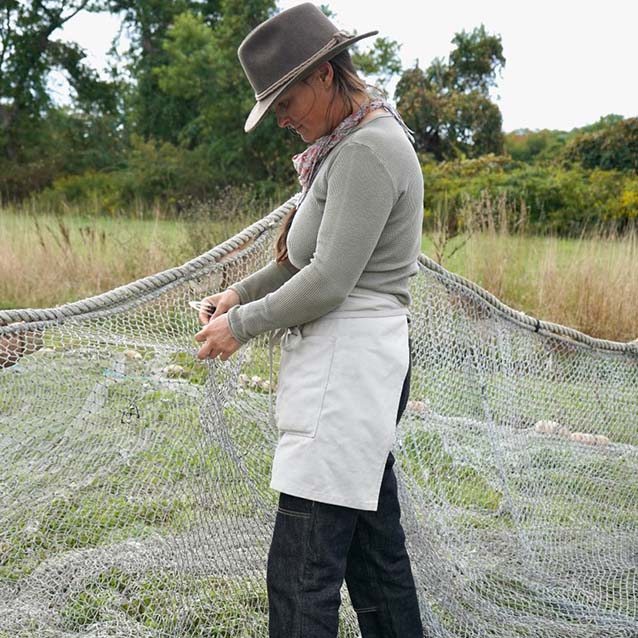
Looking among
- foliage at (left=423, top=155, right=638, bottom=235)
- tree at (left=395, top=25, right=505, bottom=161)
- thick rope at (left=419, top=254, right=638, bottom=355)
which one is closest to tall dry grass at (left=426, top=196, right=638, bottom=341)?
foliage at (left=423, top=155, right=638, bottom=235)

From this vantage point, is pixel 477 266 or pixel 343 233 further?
pixel 477 266

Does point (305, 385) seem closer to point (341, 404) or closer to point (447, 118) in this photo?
point (341, 404)

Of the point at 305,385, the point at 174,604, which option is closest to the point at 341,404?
the point at 305,385

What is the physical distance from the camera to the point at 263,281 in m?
1.70

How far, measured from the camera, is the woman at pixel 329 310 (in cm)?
137

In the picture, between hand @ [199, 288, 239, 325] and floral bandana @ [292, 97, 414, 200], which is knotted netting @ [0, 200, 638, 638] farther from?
floral bandana @ [292, 97, 414, 200]

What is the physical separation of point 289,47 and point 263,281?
0.48 meters

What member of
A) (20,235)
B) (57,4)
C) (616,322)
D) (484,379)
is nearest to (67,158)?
(57,4)

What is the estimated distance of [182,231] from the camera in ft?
24.0

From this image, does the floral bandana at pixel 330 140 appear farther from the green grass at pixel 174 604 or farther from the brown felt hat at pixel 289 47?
the green grass at pixel 174 604

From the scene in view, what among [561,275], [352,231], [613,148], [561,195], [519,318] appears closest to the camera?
[352,231]

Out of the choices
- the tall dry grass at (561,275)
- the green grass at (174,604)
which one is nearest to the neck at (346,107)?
the green grass at (174,604)

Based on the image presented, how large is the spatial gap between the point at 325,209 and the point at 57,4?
24282mm

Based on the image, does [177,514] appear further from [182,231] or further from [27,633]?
[182,231]
